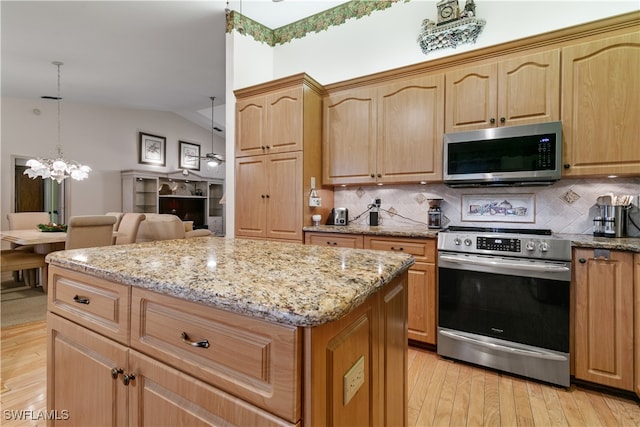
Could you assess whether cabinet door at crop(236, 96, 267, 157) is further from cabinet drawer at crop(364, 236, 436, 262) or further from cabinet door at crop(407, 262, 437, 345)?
cabinet door at crop(407, 262, 437, 345)

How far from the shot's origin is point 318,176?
2.99m

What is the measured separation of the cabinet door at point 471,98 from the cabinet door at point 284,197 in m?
1.31

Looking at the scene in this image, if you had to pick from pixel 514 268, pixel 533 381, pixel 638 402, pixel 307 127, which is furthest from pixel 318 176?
pixel 638 402

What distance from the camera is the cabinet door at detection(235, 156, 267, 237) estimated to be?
9.84 feet

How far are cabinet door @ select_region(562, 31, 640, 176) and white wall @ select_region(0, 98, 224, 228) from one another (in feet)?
23.4

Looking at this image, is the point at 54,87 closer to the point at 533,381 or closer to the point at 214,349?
the point at 214,349

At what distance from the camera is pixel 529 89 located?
2.18 meters

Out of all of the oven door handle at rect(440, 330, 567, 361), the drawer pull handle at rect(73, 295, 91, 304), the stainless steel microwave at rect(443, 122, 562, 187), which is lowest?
the oven door handle at rect(440, 330, 567, 361)

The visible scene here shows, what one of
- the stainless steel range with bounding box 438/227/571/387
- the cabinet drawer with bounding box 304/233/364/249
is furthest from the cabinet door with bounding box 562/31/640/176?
the cabinet drawer with bounding box 304/233/364/249

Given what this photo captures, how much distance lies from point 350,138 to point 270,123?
2.55 feet

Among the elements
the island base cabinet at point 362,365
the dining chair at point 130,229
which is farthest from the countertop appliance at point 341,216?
the dining chair at point 130,229

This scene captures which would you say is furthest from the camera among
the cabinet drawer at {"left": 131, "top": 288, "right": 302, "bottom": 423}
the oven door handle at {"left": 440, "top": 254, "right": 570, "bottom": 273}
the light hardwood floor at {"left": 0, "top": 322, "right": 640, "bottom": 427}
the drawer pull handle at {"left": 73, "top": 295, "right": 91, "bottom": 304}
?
the oven door handle at {"left": 440, "top": 254, "right": 570, "bottom": 273}

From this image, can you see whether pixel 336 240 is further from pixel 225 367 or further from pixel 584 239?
pixel 225 367

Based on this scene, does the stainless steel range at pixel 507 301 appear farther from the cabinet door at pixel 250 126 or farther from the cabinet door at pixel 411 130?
the cabinet door at pixel 250 126
